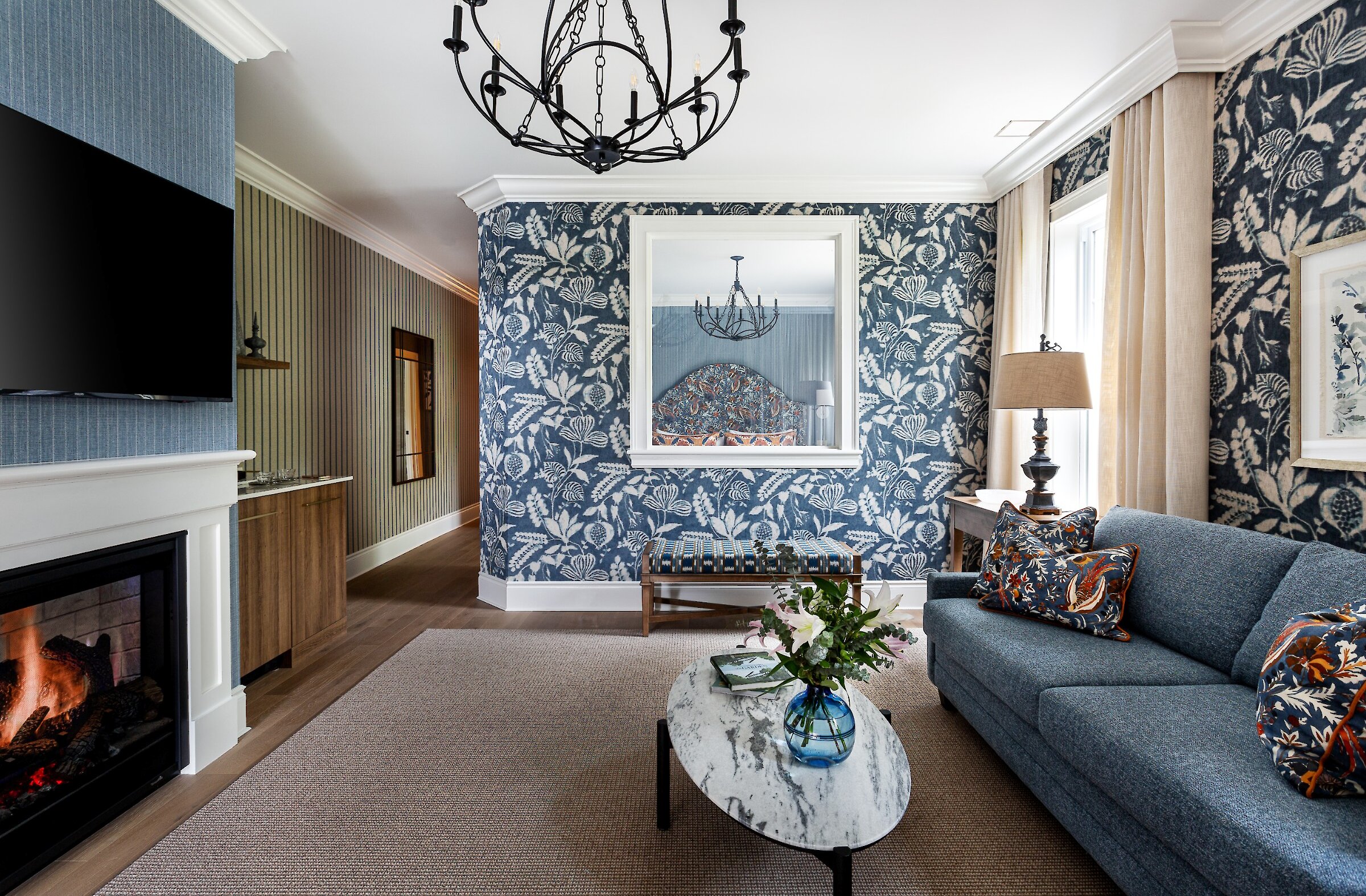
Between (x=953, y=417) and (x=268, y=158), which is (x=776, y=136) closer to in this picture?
(x=953, y=417)

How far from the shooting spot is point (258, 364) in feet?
11.4

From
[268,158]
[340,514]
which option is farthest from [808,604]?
[268,158]

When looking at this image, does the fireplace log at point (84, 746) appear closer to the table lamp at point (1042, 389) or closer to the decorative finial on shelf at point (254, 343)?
the decorative finial on shelf at point (254, 343)

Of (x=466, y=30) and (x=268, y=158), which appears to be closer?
(x=466, y=30)

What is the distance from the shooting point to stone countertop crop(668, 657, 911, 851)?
1.30 m

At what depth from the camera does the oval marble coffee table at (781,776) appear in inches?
50.3

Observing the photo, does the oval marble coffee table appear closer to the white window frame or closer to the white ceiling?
the white window frame

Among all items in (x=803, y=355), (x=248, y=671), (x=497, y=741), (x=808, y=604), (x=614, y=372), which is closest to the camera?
(x=808, y=604)

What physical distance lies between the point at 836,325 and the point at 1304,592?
108 inches

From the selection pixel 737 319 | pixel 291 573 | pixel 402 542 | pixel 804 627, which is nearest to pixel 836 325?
pixel 737 319

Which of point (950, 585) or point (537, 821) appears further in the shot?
point (950, 585)

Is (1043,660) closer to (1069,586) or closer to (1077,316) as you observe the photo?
(1069,586)

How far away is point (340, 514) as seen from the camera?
11.3 ft

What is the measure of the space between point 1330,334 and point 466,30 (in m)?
3.27
